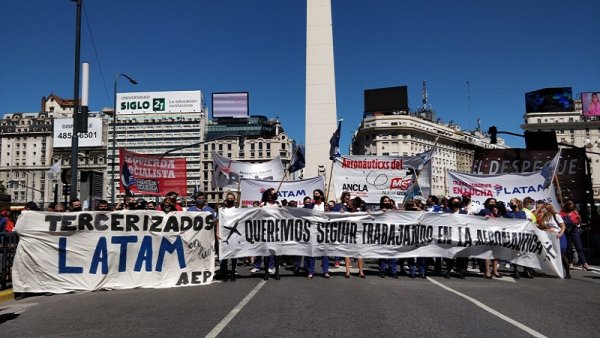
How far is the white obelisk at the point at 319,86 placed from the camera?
32938 millimetres

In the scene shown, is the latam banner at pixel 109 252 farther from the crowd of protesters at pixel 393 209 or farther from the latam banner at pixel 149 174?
the latam banner at pixel 149 174

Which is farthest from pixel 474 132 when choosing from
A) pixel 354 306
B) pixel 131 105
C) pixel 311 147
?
pixel 354 306

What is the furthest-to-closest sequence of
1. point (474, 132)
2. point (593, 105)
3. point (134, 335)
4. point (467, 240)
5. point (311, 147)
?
point (474, 132) → point (593, 105) → point (311, 147) → point (467, 240) → point (134, 335)

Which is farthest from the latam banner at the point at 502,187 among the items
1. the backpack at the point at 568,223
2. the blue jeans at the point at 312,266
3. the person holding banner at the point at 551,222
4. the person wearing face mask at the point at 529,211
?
the blue jeans at the point at 312,266

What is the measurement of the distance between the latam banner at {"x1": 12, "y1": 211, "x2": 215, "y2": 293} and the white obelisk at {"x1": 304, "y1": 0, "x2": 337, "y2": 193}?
79.5 feet

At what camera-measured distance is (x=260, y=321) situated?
549 centimetres

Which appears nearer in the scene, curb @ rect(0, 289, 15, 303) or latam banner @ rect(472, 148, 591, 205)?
curb @ rect(0, 289, 15, 303)

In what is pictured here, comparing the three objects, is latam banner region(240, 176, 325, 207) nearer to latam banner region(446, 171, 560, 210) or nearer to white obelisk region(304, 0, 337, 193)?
latam banner region(446, 171, 560, 210)

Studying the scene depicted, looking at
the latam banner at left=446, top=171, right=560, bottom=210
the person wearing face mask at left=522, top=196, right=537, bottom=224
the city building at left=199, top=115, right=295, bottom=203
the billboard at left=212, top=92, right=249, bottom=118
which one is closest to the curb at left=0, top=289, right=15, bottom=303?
the person wearing face mask at left=522, top=196, right=537, bottom=224

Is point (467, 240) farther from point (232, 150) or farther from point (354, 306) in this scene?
point (232, 150)

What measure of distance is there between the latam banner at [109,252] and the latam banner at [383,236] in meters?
0.77

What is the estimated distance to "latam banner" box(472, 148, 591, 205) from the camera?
1518 centimetres

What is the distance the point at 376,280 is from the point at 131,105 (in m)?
108

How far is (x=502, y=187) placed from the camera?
14.4 meters
